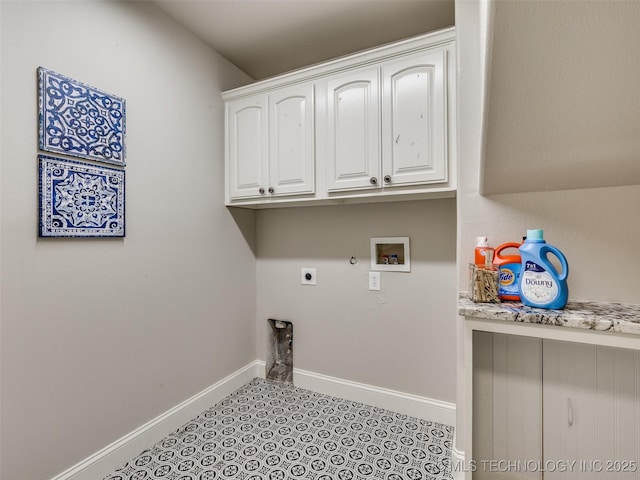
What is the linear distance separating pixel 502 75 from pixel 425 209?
1187 mm

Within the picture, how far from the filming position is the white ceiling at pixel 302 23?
173 cm

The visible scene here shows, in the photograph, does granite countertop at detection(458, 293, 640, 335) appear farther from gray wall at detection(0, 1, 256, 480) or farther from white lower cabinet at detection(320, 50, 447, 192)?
gray wall at detection(0, 1, 256, 480)

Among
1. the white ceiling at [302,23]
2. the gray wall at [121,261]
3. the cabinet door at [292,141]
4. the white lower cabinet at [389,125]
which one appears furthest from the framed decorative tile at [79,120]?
the white lower cabinet at [389,125]

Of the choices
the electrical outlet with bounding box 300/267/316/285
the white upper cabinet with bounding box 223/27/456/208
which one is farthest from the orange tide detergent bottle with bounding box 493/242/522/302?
the electrical outlet with bounding box 300/267/316/285

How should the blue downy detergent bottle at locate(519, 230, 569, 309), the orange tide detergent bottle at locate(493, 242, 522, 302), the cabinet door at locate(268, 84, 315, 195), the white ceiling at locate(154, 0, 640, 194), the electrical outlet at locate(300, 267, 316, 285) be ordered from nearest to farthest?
the white ceiling at locate(154, 0, 640, 194) < the blue downy detergent bottle at locate(519, 230, 569, 309) < the orange tide detergent bottle at locate(493, 242, 522, 302) < the cabinet door at locate(268, 84, 315, 195) < the electrical outlet at locate(300, 267, 316, 285)

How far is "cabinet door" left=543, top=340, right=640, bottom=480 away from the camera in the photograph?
3.67 ft

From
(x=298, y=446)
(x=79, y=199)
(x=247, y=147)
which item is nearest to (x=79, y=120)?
(x=79, y=199)

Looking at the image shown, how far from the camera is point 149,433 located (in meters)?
1.73

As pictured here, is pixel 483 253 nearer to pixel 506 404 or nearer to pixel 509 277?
pixel 509 277

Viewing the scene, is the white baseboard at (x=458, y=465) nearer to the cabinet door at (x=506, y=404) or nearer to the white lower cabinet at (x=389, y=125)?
the cabinet door at (x=506, y=404)

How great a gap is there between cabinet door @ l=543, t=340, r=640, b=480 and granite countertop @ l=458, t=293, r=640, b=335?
16 cm

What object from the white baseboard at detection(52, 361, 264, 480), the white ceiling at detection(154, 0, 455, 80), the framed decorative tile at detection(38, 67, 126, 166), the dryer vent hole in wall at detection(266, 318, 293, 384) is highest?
the white ceiling at detection(154, 0, 455, 80)

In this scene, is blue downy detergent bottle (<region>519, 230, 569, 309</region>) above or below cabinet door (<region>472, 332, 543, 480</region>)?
above

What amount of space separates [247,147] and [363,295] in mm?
1271
